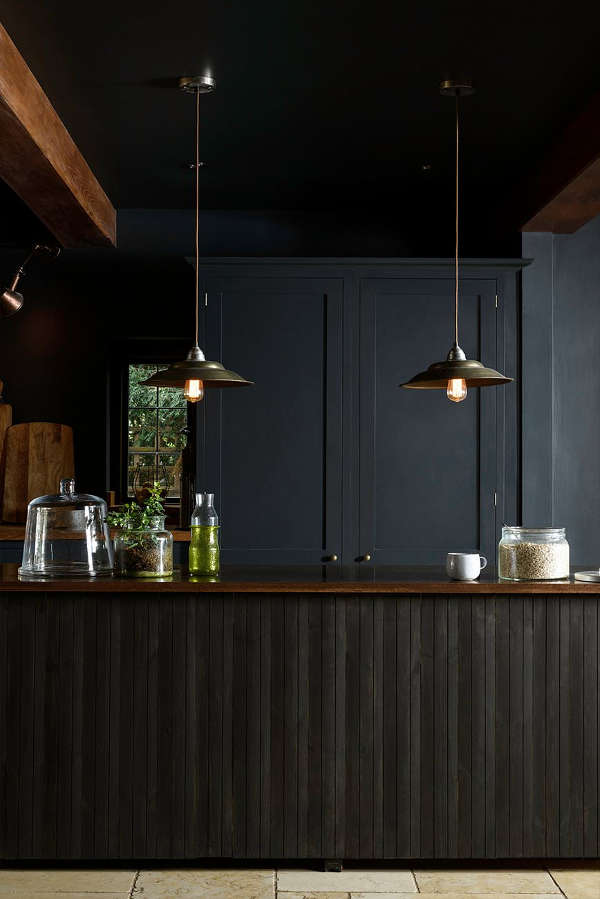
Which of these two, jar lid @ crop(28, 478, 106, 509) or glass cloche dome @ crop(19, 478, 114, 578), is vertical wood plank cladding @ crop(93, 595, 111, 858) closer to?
glass cloche dome @ crop(19, 478, 114, 578)

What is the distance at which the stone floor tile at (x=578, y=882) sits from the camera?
2809mm

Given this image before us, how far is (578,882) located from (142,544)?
1.74 meters

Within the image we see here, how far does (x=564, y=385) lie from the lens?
471 cm

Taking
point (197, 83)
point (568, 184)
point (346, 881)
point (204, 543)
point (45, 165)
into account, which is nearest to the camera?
point (346, 881)

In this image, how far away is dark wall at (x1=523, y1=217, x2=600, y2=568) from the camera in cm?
464

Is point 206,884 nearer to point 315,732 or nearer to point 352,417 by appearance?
point 315,732

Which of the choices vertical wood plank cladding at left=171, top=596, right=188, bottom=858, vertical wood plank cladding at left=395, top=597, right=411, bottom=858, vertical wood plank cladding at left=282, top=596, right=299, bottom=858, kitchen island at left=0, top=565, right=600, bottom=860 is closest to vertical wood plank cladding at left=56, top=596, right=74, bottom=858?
kitchen island at left=0, top=565, right=600, bottom=860

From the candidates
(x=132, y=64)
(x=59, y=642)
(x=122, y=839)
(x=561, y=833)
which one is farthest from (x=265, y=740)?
(x=132, y=64)

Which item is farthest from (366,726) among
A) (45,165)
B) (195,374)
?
(45,165)

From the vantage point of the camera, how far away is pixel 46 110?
3576mm

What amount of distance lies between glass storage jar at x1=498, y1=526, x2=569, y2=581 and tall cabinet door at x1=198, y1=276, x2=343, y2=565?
64.1 inches

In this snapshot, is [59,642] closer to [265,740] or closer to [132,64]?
[265,740]

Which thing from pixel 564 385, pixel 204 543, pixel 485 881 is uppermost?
pixel 564 385

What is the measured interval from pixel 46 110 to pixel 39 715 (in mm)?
2251
